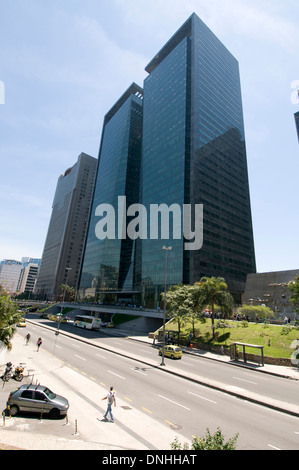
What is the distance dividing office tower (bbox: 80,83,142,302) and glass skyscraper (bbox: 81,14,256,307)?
995mm

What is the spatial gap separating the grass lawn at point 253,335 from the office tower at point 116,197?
63.1 m

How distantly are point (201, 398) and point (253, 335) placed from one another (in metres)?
21.4

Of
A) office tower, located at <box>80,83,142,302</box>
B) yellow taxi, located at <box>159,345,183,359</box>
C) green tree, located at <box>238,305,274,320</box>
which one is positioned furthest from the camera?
office tower, located at <box>80,83,142,302</box>

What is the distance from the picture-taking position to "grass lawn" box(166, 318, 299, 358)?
30.1 m

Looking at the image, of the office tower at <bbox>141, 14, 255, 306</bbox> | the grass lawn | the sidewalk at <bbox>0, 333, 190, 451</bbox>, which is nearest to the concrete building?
the office tower at <bbox>141, 14, 255, 306</bbox>

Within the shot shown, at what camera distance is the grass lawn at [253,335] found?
30.1 meters

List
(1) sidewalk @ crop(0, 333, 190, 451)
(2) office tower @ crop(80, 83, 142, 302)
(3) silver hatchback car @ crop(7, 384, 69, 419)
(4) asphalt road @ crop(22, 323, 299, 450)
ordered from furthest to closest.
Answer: (2) office tower @ crop(80, 83, 142, 302)
(3) silver hatchback car @ crop(7, 384, 69, 419)
(4) asphalt road @ crop(22, 323, 299, 450)
(1) sidewalk @ crop(0, 333, 190, 451)

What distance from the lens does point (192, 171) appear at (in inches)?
3319

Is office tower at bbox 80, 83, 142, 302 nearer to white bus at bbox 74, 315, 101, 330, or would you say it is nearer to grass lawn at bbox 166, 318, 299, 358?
white bus at bbox 74, 315, 101, 330

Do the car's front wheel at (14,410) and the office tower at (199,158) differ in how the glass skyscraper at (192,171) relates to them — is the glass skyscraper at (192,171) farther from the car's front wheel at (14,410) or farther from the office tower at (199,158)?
the car's front wheel at (14,410)

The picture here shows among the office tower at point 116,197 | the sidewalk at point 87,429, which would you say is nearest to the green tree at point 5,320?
the sidewalk at point 87,429

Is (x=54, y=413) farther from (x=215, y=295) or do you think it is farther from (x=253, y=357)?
(x=215, y=295)

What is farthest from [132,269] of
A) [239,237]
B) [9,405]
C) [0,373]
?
[9,405]

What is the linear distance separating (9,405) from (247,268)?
98.0 meters
